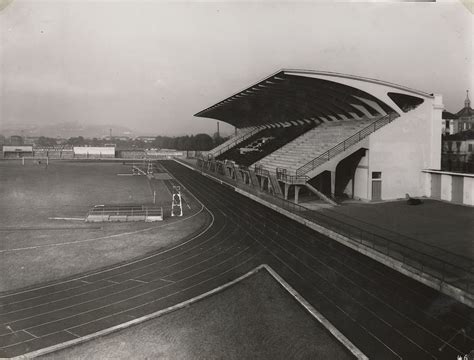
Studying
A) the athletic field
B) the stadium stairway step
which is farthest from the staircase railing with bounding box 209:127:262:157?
the stadium stairway step

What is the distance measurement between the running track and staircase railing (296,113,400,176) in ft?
29.5

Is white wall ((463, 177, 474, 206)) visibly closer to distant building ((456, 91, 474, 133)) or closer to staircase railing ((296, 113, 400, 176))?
staircase railing ((296, 113, 400, 176))

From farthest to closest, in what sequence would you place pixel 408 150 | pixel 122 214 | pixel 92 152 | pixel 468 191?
pixel 92 152, pixel 408 150, pixel 468 191, pixel 122 214

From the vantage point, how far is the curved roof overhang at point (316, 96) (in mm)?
23531

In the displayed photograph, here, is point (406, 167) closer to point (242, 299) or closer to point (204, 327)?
point (242, 299)

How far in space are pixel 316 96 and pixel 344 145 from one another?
6.05 m

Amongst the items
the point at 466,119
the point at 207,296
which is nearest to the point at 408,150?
the point at 207,296

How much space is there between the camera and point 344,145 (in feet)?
78.4

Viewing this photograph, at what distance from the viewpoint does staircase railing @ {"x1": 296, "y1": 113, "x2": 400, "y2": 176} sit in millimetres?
23859

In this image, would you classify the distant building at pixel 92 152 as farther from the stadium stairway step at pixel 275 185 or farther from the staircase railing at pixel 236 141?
the stadium stairway step at pixel 275 185

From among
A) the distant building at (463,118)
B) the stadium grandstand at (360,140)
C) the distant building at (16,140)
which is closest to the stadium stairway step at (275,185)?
the stadium grandstand at (360,140)

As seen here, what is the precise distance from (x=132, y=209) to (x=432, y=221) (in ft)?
51.2

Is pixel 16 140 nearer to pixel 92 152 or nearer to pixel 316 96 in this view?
pixel 92 152

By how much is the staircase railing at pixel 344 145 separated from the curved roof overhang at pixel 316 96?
101cm
